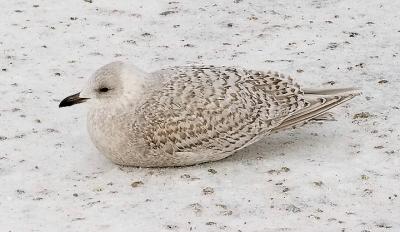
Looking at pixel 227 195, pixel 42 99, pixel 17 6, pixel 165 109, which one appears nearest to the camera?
pixel 227 195

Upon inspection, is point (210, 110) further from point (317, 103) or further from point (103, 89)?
point (317, 103)

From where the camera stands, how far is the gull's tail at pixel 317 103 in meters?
6.99

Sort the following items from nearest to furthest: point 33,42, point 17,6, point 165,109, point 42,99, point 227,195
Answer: point 227,195 < point 165,109 < point 42,99 < point 33,42 < point 17,6

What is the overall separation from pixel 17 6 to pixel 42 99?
7.98 ft

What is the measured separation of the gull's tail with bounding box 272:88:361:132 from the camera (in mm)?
6992

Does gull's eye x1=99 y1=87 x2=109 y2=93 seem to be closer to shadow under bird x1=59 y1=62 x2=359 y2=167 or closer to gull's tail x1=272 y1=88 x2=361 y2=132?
shadow under bird x1=59 y1=62 x2=359 y2=167

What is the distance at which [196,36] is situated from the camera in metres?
9.38

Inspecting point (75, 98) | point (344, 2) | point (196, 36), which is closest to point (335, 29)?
point (344, 2)

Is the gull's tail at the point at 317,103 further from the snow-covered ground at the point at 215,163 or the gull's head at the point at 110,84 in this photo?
the gull's head at the point at 110,84

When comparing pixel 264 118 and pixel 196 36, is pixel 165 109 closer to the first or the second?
pixel 264 118

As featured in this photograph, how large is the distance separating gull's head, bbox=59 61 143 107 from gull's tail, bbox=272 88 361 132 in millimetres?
1156

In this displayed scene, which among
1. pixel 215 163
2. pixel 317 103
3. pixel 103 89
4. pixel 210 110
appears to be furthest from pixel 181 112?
pixel 317 103

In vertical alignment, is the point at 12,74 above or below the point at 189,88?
below

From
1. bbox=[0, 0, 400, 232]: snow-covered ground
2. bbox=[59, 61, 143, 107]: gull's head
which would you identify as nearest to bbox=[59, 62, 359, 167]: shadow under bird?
bbox=[59, 61, 143, 107]: gull's head
